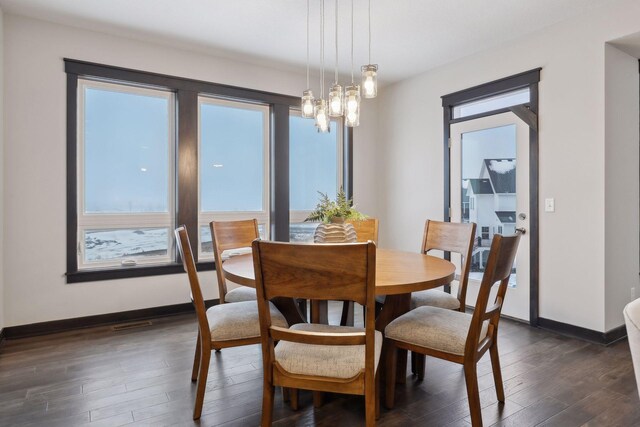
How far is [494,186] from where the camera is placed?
146 inches

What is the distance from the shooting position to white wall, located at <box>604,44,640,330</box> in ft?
9.59

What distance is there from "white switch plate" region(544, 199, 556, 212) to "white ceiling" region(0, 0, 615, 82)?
150 cm

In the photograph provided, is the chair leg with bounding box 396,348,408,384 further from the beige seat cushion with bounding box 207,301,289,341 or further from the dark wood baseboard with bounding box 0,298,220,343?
the dark wood baseboard with bounding box 0,298,220,343

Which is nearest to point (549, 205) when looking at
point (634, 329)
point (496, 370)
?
point (496, 370)

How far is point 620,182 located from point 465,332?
2.27 m

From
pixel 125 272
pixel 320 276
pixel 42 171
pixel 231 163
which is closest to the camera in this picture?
pixel 320 276

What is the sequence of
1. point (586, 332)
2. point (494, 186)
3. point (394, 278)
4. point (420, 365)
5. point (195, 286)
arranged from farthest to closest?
point (494, 186) < point (586, 332) < point (420, 365) < point (195, 286) < point (394, 278)

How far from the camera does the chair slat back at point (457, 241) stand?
244 centimetres

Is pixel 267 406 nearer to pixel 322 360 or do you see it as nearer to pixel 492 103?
pixel 322 360

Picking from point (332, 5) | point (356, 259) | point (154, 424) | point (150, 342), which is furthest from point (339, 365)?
point (332, 5)

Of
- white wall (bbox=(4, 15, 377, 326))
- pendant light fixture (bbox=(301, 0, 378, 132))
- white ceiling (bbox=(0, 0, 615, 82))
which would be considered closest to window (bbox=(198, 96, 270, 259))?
white ceiling (bbox=(0, 0, 615, 82))

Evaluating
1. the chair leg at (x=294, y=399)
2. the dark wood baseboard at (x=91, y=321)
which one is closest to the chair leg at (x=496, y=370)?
the chair leg at (x=294, y=399)

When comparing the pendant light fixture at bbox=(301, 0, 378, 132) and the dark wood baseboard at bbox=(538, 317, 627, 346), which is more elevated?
the pendant light fixture at bbox=(301, 0, 378, 132)

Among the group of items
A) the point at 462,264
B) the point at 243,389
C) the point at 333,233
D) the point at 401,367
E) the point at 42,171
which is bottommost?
the point at 243,389
